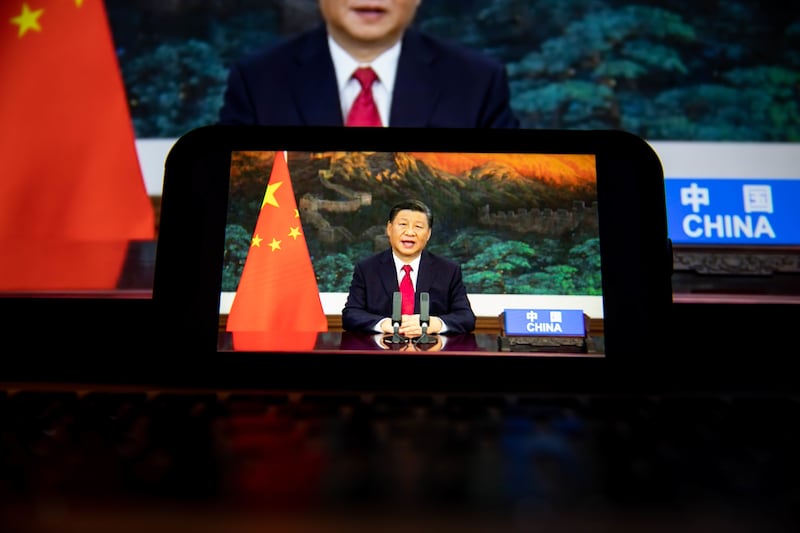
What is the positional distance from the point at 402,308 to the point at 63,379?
375 mm

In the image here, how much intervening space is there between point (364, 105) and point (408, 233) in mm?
545

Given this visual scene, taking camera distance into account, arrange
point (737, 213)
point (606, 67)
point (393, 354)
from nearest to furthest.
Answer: point (393, 354), point (737, 213), point (606, 67)

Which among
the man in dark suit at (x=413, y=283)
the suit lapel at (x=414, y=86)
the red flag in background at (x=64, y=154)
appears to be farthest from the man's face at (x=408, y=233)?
the red flag in background at (x=64, y=154)

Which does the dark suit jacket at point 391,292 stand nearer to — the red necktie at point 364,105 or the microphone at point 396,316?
the microphone at point 396,316

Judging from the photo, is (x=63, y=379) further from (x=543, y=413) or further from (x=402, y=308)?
(x=543, y=413)

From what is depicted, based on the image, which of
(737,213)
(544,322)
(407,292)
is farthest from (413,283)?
(737,213)

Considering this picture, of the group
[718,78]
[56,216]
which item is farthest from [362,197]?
[718,78]

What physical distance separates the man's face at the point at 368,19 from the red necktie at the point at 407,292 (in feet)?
2.24

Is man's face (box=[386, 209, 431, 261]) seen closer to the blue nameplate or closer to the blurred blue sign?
the blue nameplate

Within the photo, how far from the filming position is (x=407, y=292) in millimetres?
615

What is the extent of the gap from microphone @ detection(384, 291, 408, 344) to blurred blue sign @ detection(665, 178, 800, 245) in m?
0.61

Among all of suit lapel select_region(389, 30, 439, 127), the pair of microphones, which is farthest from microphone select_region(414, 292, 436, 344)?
suit lapel select_region(389, 30, 439, 127)

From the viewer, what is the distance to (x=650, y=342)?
581 millimetres

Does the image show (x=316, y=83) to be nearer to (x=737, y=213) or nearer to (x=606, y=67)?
(x=606, y=67)
